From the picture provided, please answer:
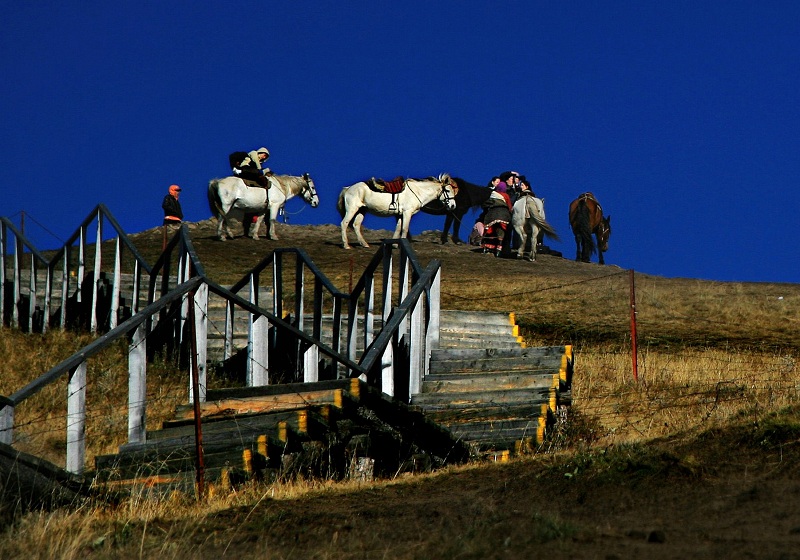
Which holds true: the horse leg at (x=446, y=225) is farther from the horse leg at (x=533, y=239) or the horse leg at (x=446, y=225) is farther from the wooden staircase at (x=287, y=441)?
the wooden staircase at (x=287, y=441)

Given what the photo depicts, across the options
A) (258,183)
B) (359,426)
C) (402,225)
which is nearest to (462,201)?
(402,225)

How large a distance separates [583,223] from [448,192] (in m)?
4.10

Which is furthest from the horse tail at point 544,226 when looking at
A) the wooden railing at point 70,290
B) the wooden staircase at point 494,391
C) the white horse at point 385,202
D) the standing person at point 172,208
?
the wooden staircase at point 494,391

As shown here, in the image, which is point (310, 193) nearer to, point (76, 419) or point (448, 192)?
point (448, 192)

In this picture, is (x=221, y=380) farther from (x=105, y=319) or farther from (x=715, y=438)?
(x=715, y=438)

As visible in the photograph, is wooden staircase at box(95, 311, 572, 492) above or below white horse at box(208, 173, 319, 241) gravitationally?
below

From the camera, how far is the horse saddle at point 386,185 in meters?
34.8

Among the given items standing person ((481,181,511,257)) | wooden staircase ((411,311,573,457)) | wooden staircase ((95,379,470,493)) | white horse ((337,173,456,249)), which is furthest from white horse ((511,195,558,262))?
wooden staircase ((95,379,470,493))

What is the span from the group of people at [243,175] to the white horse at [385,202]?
86.1 inches

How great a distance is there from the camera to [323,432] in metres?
11.4

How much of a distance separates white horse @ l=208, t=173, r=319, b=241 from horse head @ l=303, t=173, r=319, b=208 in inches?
24.4

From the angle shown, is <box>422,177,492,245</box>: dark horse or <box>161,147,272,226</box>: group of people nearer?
<box>161,147,272,226</box>: group of people

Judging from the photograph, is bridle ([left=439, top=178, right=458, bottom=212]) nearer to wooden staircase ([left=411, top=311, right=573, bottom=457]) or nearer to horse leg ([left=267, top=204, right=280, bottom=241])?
horse leg ([left=267, top=204, right=280, bottom=241])

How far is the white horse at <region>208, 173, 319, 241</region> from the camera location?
3400cm
